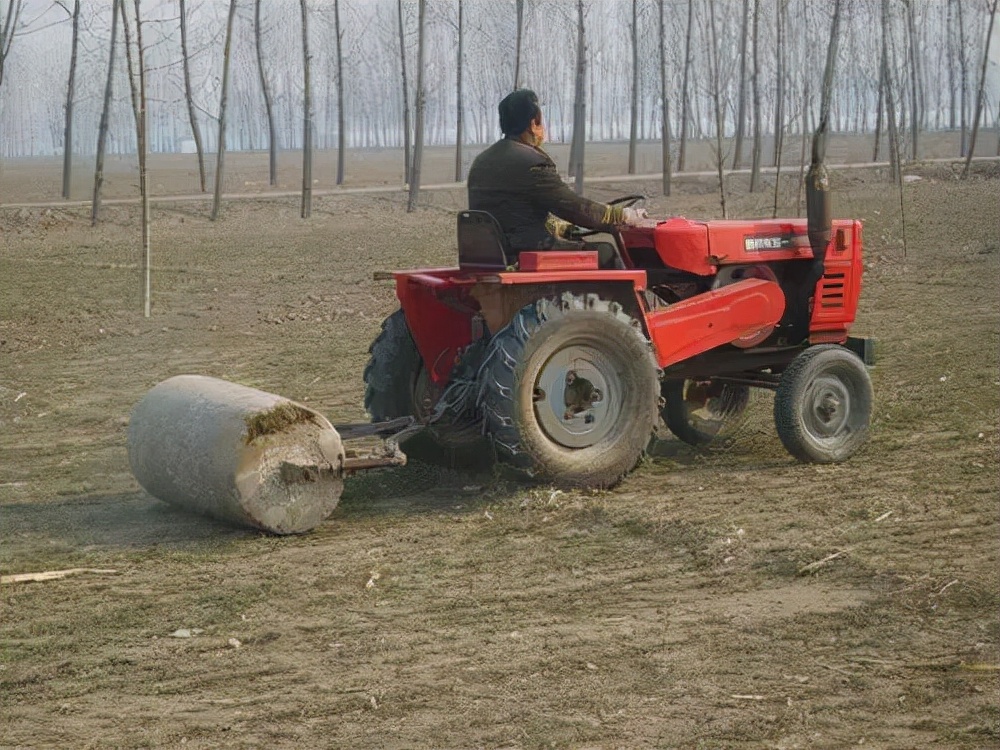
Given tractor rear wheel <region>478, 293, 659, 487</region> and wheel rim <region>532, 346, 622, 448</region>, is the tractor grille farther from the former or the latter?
wheel rim <region>532, 346, 622, 448</region>

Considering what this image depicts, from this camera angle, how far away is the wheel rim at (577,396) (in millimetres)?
6809

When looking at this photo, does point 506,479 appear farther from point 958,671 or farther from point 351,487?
point 958,671

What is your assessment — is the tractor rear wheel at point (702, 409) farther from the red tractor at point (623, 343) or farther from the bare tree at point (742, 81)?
the bare tree at point (742, 81)

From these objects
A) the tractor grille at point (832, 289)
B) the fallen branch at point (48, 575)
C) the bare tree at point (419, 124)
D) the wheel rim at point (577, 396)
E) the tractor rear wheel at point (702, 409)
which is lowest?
the fallen branch at point (48, 575)

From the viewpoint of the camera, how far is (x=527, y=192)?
6.77 metres

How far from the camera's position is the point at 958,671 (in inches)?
173

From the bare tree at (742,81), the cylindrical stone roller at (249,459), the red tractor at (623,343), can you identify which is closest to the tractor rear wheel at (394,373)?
the red tractor at (623,343)

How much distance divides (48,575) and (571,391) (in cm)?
265

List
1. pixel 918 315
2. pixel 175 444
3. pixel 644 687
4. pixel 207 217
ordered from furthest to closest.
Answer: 1. pixel 207 217
2. pixel 918 315
3. pixel 175 444
4. pixel 644 687

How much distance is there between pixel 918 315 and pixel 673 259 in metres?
6.85

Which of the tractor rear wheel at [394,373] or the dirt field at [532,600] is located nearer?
the dirt field at [532,600]

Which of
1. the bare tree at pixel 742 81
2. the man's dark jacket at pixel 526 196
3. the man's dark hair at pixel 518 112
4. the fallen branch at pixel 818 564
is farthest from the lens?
the bare tree at pixel 742 81

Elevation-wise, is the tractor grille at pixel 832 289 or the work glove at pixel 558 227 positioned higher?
the work glove at pixel 558 227

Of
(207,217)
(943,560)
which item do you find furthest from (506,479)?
(207,217)
